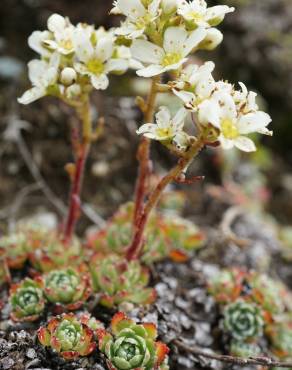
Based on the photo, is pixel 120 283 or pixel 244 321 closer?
pixel 120 283

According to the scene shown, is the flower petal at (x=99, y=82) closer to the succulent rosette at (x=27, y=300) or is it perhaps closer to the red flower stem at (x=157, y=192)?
the red flower stem at (x=157, y=192)

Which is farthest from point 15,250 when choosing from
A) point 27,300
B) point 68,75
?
point 68,75

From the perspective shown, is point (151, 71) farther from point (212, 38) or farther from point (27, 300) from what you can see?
point (27, 300)

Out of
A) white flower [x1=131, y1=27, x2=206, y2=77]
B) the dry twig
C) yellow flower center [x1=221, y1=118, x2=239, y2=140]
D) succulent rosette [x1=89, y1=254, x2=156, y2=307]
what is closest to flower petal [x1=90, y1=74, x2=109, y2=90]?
white flower [x1=131, y1=27, x2=206, y2=77]

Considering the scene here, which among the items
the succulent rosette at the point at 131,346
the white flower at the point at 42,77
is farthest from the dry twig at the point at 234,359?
the white flower at the point at 42,77

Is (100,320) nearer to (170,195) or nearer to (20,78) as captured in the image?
(170,195)

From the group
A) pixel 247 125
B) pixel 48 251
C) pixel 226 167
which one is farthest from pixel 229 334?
Answer: pixel 226 167

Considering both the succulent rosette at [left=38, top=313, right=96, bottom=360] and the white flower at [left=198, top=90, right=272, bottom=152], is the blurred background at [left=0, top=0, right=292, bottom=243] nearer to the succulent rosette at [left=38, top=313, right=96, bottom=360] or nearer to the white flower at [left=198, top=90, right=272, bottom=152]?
the succulent rosette at [left=38, top=313, right=96, bottom=360]

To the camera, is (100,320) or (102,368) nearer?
(102,368)
